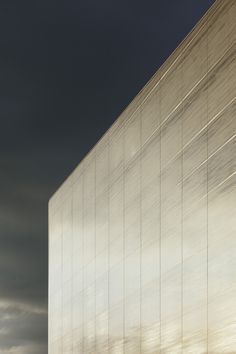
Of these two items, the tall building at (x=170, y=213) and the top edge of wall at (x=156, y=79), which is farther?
the top edge of wall at (x=156, y=79)

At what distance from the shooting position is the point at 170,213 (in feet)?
A: 100

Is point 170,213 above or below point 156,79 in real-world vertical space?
below

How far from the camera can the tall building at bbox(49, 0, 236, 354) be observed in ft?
84.4

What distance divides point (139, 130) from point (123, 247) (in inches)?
230

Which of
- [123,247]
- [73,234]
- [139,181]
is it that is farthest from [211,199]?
[73,234]

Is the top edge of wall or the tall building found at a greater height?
the top edge of wall

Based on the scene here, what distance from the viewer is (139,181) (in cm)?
3522

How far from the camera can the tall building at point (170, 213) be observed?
25.7 meters

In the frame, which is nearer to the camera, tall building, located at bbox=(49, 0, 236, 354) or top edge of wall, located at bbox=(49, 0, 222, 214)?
tall building, located at bbox=(49, 0, 236, 354)

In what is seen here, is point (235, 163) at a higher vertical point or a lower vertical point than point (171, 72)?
lower

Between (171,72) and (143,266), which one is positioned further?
(143,266)

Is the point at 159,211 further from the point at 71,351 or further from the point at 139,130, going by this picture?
the point at 71,351

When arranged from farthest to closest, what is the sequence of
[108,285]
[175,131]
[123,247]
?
[108,285]
[123,247]
[175,131]

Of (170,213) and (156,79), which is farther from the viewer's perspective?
(156,79)
